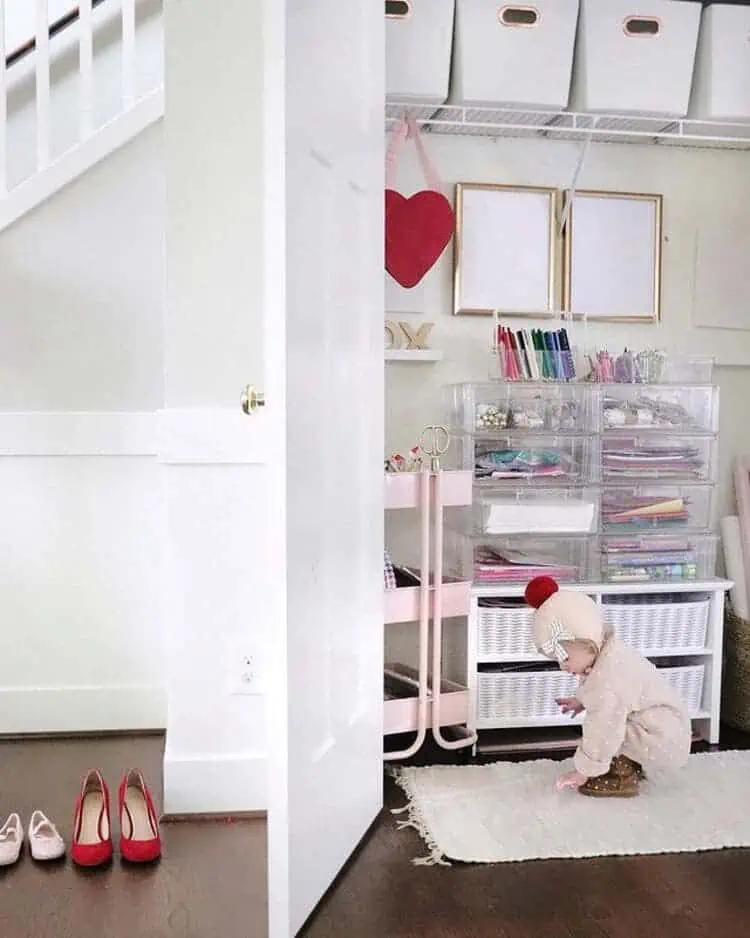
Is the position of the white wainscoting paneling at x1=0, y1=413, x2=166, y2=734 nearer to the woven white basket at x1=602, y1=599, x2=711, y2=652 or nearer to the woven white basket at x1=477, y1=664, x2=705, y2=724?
the woven white basket at x1=477, y1=664, x2=705, y2=724

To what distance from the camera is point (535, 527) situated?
2795 mm

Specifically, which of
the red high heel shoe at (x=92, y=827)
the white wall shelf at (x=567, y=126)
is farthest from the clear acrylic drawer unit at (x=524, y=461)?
the red high heel shoe at (x=92, y=827)

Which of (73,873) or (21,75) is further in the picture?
(21,75)

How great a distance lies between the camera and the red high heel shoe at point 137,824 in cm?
206

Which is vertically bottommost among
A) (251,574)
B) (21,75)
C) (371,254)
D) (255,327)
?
(251,574)

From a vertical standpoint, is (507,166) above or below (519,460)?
above

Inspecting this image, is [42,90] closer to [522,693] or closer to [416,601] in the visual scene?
[416,601]

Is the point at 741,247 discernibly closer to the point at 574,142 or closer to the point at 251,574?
the point at 574,142

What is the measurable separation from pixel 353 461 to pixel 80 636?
125 centimetres

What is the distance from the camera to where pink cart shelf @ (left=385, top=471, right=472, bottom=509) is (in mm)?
2596

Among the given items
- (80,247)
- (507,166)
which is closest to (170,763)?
(80,247)

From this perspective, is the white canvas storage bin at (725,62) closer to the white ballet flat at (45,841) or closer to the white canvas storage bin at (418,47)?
the white canvas storage bin at (418,47)

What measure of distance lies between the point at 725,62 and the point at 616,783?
203 cm

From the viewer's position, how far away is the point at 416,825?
7.43 feet
